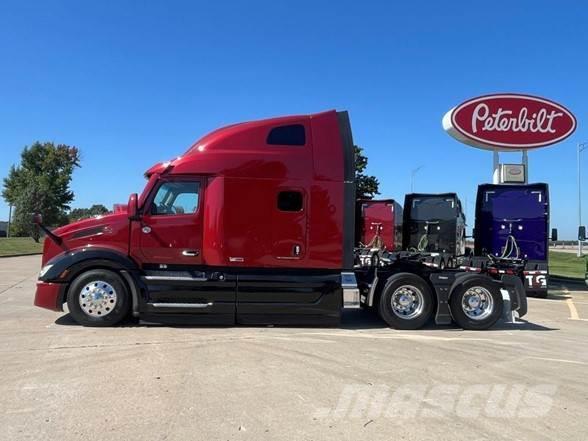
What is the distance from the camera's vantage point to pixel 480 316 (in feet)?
33.8

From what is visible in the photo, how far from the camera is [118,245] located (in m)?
9.60

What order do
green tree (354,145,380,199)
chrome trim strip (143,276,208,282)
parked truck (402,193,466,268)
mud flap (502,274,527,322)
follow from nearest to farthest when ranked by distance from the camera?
chrome trim strip (143,276,208,282) → mud flap (502,274,527,322) → parked truck (402,193,466,268) → green tree (354,145,380,199)

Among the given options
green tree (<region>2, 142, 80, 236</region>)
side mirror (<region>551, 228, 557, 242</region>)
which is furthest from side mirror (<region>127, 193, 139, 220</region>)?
green tree (<region>2, 142, 80, 236</region>)

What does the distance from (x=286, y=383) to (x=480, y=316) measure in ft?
17.2

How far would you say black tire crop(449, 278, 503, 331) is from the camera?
1019cm

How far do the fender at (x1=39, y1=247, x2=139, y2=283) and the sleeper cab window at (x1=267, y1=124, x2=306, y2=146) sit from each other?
120 inches

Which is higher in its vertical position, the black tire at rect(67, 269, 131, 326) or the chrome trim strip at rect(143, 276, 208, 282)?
the chrome trim strip at rect(143, 276, 208, 282)

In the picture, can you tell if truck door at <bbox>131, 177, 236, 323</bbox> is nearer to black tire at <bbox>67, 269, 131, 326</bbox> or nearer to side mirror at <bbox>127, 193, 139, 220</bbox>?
side mirror at <bbox>127, 193, 139, 220</bbox>

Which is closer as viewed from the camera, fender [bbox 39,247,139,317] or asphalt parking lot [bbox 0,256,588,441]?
asphalt parking lot [bbox 0,256,588,441]

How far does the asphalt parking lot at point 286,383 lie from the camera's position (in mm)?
4883

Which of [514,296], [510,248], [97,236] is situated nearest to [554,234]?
[510,248]

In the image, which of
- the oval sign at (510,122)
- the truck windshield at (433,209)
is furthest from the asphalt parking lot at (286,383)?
the oval sign at (510,122)

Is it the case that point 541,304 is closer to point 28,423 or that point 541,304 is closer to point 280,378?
point 280,378

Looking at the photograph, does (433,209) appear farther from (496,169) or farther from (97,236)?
(97,236)
